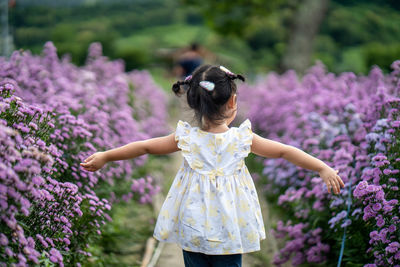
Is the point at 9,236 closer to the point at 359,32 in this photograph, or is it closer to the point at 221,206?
the point at 221,206

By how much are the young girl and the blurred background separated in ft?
18.2

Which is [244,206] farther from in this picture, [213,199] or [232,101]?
[232,101]

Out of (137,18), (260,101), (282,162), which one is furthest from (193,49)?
(137,18)

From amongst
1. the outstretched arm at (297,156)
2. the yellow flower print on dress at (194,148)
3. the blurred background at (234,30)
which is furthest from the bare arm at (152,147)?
the blurred background at (234,30)

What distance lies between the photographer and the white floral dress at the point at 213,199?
2354 mm

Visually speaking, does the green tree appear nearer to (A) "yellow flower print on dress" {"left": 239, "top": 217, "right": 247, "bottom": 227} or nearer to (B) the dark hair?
(B) the dark hair

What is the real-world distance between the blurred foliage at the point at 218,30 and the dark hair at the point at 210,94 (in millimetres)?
1044

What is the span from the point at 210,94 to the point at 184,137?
0.28 metres

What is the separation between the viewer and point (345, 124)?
173 inches

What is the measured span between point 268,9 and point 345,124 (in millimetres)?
8462

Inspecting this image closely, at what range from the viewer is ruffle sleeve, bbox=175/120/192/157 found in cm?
248

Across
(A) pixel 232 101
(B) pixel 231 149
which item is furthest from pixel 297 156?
(A) pixel 232 101

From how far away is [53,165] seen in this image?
2.98 metres

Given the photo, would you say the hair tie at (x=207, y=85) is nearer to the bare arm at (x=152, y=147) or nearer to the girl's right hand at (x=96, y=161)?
the bare arm at (x=152, y=147)
